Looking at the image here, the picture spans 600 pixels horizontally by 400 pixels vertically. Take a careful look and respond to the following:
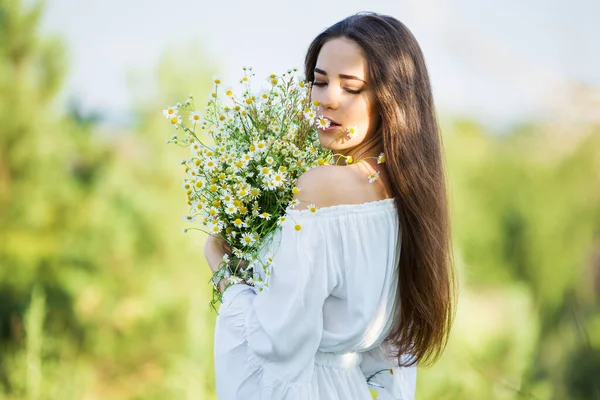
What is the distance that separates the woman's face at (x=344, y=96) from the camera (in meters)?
1.56

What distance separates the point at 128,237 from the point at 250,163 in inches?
188

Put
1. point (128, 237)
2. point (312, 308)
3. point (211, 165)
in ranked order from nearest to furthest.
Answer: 1. point (312, 308)
2. point (211, 165)
3. point (128, 237)

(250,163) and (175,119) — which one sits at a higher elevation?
(175,119)

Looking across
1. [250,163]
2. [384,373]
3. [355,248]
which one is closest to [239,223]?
[250,163]

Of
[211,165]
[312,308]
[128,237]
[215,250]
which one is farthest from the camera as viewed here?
[128,237]

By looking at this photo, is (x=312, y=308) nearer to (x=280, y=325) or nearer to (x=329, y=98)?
(x=280, y=325)

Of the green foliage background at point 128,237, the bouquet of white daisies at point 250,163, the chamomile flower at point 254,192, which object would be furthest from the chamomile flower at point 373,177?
the green foliage background at point 128,237

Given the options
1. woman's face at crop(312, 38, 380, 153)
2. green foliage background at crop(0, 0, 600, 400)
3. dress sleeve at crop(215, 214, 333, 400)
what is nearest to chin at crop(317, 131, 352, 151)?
woman's face at crop(312, 38, 380, 153)

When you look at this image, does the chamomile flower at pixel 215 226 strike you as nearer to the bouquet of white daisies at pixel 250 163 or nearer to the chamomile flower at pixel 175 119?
the bouquet of white daisies at pixel 250 163

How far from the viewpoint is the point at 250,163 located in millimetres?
1536

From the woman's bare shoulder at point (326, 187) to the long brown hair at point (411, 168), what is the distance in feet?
0.36

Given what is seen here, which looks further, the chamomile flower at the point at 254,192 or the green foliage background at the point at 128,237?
the green foliage background at the point at 128,237

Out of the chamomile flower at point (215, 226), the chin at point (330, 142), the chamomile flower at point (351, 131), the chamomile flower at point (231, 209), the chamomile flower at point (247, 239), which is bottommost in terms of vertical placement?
the chamomile flower at point (247, 239)

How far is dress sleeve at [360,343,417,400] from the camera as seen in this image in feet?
5.68
